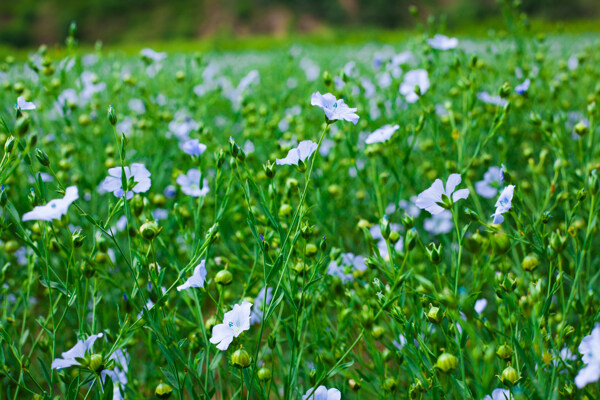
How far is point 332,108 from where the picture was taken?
0.94 meters

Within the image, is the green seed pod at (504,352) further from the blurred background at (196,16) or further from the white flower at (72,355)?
the blurred background at (196,16)

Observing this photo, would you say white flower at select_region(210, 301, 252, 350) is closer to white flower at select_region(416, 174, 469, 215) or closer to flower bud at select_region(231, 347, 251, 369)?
flower bud at select_region(231, 347, 251, 369)

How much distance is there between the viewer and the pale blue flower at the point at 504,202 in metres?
0.85

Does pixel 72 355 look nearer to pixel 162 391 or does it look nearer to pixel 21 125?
pixel 162 391

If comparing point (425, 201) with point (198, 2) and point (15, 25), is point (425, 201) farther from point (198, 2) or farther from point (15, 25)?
point (198, 2)

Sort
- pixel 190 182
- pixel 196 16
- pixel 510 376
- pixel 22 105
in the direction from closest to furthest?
pixel 510 376 → pixel 22 105 → pixel 190 182 → pixel 196 16

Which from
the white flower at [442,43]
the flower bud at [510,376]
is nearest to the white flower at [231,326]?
the flower bud at [510,376]

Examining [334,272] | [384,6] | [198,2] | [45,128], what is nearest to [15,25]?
[198,2]

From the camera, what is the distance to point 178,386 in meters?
0.82

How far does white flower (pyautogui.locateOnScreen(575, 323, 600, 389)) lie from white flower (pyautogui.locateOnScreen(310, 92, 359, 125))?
517 mm

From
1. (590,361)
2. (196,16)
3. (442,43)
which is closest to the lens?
(590,361)

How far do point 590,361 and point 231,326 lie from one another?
0.54 meters

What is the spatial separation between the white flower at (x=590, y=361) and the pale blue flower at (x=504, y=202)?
252 mm

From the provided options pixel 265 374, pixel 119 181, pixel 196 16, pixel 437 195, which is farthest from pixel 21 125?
pixel 196 16
